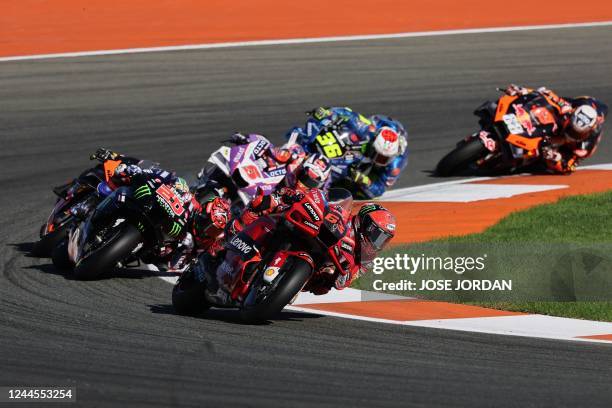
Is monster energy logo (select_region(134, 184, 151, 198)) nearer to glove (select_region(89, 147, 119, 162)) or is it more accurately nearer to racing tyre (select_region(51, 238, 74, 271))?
racing tyre (select_region(51, 238, 74, 271))

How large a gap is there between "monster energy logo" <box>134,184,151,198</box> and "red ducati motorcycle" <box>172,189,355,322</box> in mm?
1726

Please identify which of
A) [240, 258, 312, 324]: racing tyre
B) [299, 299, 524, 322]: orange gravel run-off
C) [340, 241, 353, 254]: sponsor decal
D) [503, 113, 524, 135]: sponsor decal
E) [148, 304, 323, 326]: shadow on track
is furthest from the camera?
[503, 113, 524, 135]: sponsor decal

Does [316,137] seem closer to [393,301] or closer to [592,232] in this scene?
[592,232]

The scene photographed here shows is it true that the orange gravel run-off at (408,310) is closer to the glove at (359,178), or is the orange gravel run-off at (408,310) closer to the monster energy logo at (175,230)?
the monster energy logo at (175,230)

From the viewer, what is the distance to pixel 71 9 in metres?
29.3

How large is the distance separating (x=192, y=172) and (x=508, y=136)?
4479 millimetres

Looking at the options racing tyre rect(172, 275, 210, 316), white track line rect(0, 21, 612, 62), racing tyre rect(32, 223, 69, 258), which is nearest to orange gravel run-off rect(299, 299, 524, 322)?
racing tyre rect(172, 275, 210, 316)

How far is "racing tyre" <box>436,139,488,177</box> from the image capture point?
18.3 m

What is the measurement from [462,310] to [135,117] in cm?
1152

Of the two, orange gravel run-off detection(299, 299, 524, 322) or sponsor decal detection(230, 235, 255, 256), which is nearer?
sponsor decal detection(230, 235, 255, 256)

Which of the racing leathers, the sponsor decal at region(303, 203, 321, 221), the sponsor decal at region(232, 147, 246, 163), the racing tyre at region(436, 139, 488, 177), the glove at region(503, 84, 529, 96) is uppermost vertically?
the sponsor decal at region(303, 203, 321, 221)

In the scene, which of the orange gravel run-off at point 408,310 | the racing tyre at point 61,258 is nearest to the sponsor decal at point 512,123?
the orange gravel run-off at point 408,310

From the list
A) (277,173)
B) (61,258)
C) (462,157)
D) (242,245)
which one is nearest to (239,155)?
(277,173)

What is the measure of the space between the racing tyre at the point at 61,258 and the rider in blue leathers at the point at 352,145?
469 cm
